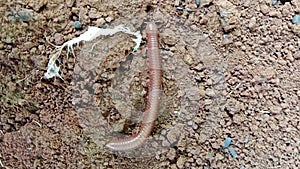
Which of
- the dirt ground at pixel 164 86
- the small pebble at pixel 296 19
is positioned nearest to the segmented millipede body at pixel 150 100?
the dirt ground at pixel 164 86

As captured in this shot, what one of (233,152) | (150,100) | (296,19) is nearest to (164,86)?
(150,100)

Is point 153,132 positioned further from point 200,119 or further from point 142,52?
point 142,52

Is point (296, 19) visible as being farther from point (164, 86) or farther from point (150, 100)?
point (150, 100)

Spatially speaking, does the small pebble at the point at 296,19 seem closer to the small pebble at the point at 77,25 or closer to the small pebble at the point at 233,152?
the small pebble at the point at 233,152

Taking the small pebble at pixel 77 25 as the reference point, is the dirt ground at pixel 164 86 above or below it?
below

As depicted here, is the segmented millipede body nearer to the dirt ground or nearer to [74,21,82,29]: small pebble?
the dirt ground

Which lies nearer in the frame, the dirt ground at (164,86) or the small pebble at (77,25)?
the dirt ground at (164,86)

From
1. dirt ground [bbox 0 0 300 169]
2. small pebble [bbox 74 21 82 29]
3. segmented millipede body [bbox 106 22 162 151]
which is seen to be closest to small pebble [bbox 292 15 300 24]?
dirt ground [bbox 0 0 300 169]

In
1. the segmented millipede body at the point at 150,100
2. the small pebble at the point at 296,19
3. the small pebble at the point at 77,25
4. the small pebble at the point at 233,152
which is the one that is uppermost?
the small pebble at the point at 77,25
